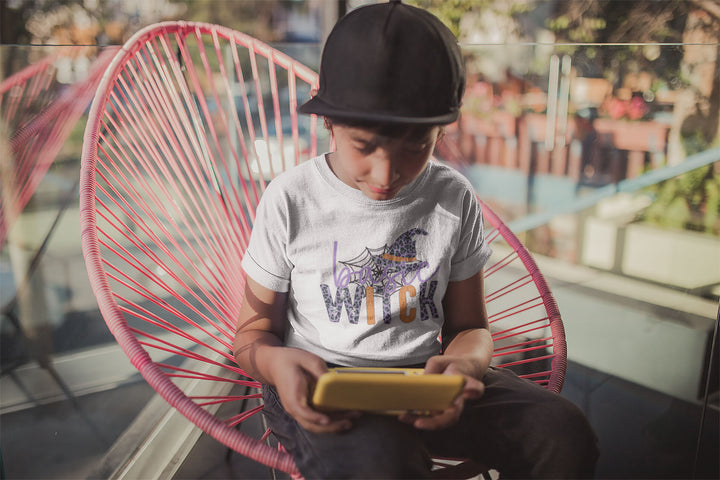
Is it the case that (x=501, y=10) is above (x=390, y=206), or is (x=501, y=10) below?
above

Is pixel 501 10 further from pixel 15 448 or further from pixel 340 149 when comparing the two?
pixel 15 448

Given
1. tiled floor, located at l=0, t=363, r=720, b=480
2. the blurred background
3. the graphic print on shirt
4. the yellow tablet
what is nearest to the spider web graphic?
the graphic print on shirt

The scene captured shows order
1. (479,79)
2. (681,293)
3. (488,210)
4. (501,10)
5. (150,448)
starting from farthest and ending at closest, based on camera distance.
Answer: (501,10) → (479,79) → (681,293) → (150,448) → (488,210)

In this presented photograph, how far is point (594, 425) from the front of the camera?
Result: 1367 millimetres

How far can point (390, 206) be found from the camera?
0.81 metres

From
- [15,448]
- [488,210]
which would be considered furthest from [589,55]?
[15,448]

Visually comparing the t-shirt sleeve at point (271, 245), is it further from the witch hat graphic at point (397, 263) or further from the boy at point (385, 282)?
the witch hat graphic at point (397, 263)

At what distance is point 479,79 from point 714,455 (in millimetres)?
1324

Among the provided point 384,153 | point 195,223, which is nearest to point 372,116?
point 384,153

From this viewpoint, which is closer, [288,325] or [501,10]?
[288,325]

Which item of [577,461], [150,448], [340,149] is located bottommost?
[150,448]

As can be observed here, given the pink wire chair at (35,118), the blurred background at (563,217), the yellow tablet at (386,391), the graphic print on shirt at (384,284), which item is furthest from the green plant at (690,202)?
the pink wire chair at (35,118)

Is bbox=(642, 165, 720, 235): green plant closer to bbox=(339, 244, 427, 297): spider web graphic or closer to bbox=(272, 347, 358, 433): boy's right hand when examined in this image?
bbox=(339, 244, 427, 297): spider web graphic

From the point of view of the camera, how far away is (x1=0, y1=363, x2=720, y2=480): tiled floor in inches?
48.2
